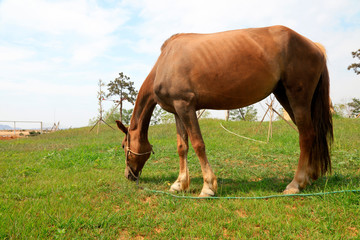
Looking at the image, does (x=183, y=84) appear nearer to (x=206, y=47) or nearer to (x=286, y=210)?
(x=206, y=47)

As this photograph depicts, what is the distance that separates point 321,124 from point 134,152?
322cm

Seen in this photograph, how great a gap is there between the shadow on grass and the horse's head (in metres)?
0.30

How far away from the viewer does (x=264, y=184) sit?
415 cm

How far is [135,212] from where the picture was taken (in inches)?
122

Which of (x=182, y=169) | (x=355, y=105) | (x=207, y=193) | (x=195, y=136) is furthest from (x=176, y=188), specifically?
(x=355, y=105)

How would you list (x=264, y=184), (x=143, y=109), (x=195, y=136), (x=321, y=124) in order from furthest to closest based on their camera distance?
1. (x=143, y=109)
2. (x=264, y=184)
3. (x=321, y=124)
4. (x=195, y=136)

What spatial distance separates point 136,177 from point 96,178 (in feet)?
2.87

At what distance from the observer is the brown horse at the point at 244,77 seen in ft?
11.5

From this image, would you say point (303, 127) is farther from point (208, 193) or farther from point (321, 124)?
point (208, 193)

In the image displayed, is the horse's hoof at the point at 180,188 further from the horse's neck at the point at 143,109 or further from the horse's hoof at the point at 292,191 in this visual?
the horse's hoof at the point at 292,191

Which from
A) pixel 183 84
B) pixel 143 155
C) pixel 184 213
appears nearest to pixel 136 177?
pixel 143 155

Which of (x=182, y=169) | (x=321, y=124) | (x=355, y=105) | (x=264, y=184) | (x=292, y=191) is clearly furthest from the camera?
(x=355, y=105)

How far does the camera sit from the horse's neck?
167 inches

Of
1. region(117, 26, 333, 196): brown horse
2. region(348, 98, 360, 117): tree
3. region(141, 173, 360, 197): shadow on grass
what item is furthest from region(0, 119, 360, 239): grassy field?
region(348, 98, 360, 117): tree
